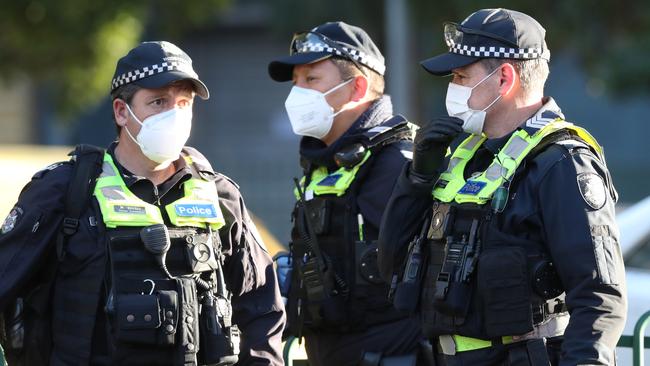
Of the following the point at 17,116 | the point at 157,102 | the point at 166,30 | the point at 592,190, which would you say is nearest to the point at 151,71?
the point at 157,102

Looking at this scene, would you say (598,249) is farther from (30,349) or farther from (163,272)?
(30,349)

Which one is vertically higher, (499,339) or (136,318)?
(136,318)

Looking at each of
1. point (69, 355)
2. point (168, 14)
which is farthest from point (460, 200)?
point (168, 14)

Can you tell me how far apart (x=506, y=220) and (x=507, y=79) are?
0.51 m

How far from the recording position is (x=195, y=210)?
4395 mm

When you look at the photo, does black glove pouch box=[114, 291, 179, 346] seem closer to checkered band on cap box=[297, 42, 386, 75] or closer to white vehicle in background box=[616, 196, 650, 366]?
checkered band on cap box=[297, 42, 386, 75]

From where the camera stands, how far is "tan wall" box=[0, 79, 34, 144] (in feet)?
87.6

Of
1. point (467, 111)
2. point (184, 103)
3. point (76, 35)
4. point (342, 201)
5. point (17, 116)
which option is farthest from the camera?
point (17, 116)

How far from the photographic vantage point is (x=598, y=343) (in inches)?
148

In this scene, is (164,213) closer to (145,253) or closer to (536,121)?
(145,253)

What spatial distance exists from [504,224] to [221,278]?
1044 mm

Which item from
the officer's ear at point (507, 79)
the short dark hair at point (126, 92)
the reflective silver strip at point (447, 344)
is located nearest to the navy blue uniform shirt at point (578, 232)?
the officer's ear at point (507, 79)

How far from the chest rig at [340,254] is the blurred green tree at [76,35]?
34.2 feet

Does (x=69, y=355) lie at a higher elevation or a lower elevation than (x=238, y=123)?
higher
